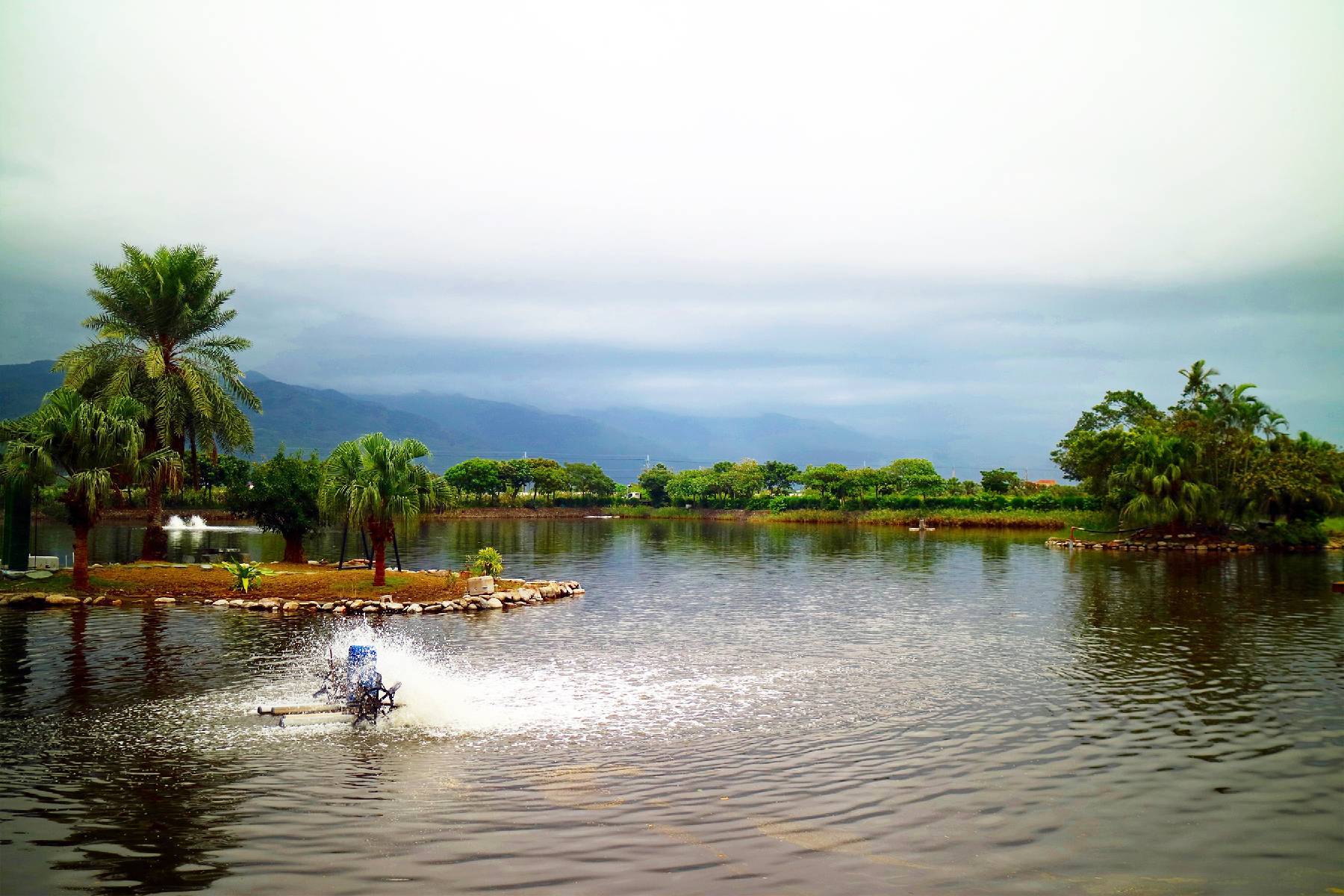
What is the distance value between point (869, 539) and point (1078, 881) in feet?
223

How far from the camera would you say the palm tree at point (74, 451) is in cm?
2820

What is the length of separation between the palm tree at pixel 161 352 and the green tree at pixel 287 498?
294cm

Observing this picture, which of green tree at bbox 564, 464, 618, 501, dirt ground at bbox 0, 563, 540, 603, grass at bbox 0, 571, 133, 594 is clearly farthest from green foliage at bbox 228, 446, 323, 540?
green tree at bbox 564, 464, 618, 501

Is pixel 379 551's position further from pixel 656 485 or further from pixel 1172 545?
pixel 656 485

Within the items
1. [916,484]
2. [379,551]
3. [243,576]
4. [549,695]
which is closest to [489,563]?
[379,551]

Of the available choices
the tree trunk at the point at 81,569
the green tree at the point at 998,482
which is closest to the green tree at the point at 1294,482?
the green tree at the point at 998,482

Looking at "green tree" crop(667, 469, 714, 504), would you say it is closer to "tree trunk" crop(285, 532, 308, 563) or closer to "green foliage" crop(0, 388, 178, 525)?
"tree trunk" crop(285, 532, 308, 563)

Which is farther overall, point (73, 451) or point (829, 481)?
point (829, 481)

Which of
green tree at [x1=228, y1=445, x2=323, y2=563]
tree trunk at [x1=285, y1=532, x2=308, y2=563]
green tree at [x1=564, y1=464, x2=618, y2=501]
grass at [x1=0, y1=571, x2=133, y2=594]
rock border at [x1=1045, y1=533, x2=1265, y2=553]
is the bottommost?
rock border at [x1=1045, y1=533, x2=1265, y2=553]

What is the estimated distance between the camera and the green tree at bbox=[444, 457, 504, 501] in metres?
130

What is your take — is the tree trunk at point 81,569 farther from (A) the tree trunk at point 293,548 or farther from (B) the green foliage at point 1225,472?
(B) the green foliage at point 1225,472

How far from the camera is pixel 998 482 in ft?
369

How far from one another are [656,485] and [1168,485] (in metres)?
86.5

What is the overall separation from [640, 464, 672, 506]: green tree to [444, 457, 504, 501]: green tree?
21544mm
